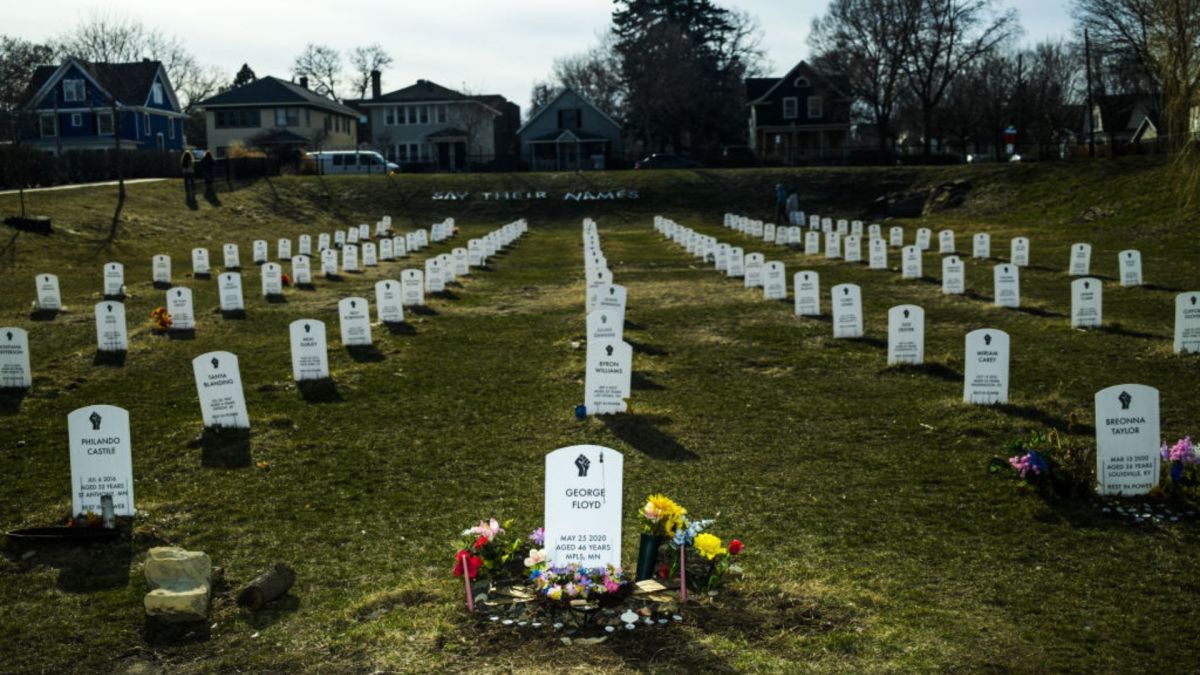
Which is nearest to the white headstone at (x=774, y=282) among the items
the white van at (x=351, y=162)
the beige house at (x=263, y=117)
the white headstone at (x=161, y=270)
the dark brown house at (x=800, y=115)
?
the white headstone at (x=161, y=270)

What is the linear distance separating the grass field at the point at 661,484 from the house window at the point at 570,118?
60370 mm

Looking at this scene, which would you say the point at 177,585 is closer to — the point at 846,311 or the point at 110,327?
the point at 110,327

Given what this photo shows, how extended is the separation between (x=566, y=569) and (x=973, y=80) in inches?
3330

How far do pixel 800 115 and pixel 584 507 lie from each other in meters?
76.8

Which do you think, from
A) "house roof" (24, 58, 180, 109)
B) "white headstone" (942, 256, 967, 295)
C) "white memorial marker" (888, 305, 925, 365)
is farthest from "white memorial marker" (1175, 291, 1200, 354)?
"house roof" (24, 58, 180, 109)

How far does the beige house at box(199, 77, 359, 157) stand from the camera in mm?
74750

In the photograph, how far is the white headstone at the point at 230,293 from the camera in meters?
21.1

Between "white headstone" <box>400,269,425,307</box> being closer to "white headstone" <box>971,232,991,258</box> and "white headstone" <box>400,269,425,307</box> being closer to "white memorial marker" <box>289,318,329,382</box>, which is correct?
"white memorial marker" <box>289,318,329,382</box>

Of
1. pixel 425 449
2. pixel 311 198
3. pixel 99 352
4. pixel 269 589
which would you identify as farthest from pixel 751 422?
pixel 311 198

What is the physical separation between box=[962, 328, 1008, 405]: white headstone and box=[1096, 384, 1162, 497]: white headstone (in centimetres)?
313

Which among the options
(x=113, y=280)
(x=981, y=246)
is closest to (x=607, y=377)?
(x=113, y=280)

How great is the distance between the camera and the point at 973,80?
83188mm

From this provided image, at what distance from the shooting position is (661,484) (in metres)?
9.48

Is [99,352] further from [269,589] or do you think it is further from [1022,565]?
[1022,565]
